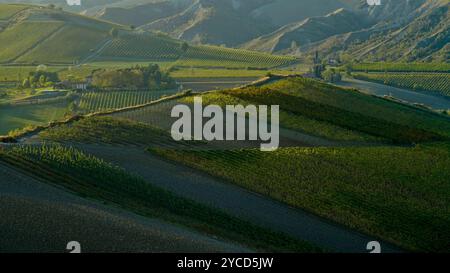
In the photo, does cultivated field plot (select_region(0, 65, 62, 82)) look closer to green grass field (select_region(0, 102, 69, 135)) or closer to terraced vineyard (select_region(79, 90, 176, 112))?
terraced vineyard (select_region(79, 90, 176, 112))

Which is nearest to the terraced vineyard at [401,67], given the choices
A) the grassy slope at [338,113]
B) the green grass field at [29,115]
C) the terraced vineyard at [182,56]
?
the terraced vineyard at [182,56]

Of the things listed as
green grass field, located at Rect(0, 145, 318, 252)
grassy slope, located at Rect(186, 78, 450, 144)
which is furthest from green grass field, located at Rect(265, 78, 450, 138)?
green grass field, located at Rect(0, 145, 318, 252)

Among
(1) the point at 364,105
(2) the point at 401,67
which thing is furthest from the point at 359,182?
(2) the point at 401,67

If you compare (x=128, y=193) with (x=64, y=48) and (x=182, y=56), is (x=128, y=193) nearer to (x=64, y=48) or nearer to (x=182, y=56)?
(x=64, y=48)

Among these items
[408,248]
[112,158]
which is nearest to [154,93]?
[112,158]

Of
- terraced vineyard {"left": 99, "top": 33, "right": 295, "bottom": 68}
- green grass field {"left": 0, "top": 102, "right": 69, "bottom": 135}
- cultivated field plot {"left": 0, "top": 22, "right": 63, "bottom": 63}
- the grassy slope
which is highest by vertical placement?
cultivated field plot {"left": 0, "top": 22, "right": 63, "bottom": 63}

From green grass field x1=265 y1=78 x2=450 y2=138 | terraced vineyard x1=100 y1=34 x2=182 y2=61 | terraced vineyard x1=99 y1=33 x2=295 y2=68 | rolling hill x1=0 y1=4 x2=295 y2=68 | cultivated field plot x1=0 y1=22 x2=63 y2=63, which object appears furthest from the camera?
terraced vineyard x1=100 y1=34 x2=182 y2=61
